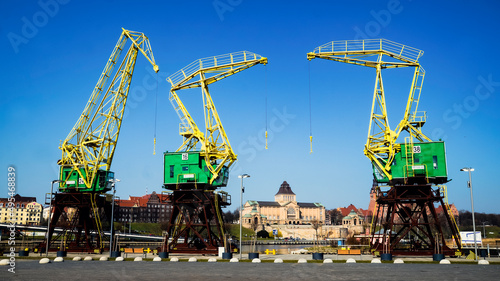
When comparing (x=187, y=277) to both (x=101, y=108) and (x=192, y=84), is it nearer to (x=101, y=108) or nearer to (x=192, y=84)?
(x=192, y=84)

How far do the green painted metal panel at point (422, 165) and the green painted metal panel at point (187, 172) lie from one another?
82.7ft

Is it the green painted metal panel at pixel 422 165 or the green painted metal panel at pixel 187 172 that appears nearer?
the green painted metal panel at pixel 422 165

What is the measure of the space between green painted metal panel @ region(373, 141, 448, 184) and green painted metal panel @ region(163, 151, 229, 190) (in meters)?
25.2

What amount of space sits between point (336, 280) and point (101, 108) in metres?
55.2

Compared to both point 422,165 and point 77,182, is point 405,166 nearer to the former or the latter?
point 422,165

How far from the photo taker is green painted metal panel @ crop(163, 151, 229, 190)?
63.1 meters

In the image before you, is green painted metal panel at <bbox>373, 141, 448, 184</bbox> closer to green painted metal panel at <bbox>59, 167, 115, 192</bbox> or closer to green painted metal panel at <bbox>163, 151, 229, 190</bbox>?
green painted metal panel at <bbox>163, 151, 229, 190</bbox>

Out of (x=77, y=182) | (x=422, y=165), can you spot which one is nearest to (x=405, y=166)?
(x=422, y=165)

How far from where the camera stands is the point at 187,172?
63625 millimetres

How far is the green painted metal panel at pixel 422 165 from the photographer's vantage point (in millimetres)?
58312

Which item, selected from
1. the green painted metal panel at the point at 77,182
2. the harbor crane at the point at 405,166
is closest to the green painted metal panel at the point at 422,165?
the harbor crane at the point at 405,166

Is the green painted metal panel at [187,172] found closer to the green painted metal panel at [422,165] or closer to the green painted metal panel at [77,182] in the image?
the green painted metal panel at [77,182]

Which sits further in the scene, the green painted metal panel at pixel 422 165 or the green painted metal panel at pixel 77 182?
the green painted metal panel at pixel 77 182

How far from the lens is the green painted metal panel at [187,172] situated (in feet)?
207
